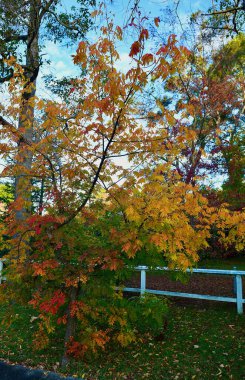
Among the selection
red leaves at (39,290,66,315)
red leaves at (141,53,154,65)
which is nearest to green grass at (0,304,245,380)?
red leaves at (39,290,66,315)

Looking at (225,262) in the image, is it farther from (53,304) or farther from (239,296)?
(53,304)

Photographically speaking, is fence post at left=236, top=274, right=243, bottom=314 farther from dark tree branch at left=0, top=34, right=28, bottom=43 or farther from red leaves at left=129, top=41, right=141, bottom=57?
dark tree branch at left=0, top=34, right=28, bottom=43

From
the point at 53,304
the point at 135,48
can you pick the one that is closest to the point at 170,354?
the point at 53,304

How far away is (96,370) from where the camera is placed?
4.49 meters

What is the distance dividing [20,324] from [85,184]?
379cm

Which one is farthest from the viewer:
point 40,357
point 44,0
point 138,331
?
point 44,0

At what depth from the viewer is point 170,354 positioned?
16.4ft

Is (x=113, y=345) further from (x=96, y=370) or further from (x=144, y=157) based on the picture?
(x=144, y=157)

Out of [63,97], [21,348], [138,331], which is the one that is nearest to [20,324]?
[21,348]

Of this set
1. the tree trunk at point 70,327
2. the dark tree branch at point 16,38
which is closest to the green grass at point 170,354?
the tree trunk at point 70,327

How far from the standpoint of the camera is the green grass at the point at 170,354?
441 cm

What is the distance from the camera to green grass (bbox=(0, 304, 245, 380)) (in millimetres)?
4410

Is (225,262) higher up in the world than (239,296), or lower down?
higher up

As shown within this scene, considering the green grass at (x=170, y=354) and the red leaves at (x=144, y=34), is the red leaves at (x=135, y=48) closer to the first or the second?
the red leaves at (x=144, y=34)
